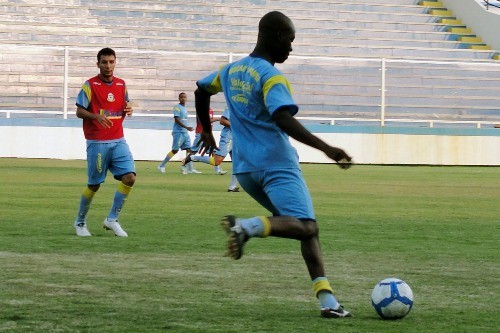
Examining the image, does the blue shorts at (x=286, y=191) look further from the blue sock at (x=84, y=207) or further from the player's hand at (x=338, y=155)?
the blue sock at (x=84, y=207)

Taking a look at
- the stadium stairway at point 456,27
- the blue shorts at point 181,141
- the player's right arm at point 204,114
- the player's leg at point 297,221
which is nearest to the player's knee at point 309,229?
the player's leg at point 297,221

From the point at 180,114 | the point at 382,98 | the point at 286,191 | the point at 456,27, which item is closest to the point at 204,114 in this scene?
the point at 286,191

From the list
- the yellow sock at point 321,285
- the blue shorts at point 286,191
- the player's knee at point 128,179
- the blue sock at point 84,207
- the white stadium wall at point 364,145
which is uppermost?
the blue shorts at point 286,191

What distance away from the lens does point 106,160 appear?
12.3 meters

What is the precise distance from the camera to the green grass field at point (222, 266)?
267 inches

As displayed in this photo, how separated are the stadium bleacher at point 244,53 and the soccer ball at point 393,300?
27.7 metres

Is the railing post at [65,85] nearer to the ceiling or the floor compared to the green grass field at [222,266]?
nearer to the ceiling

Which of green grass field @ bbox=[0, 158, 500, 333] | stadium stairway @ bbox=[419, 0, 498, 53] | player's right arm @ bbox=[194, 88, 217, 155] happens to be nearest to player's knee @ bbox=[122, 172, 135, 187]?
green grass field @ bbox=[0, 158, 500, 333]

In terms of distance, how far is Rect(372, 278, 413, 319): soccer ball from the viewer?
6.87m

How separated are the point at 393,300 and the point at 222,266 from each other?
2876 mm

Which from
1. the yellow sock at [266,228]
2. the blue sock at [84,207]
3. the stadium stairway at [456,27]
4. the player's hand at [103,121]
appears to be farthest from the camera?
the stadium stairway at [456,27]

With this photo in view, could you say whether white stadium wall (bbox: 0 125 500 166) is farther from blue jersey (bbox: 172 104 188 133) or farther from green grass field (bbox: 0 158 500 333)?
Result: green grass field (bbox: 0 158 500 333)

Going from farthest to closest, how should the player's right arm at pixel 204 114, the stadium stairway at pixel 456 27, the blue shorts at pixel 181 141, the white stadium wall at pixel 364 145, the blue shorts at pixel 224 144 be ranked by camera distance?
the stadium stairway at pixel 456 27
the white stadium wall at pixel 364 145
the blue shorts at pixel 181 141
the blue shorts at pixel 224 144
the player's right arm at pixel 204 114

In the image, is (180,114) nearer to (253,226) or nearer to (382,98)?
(382,98)
